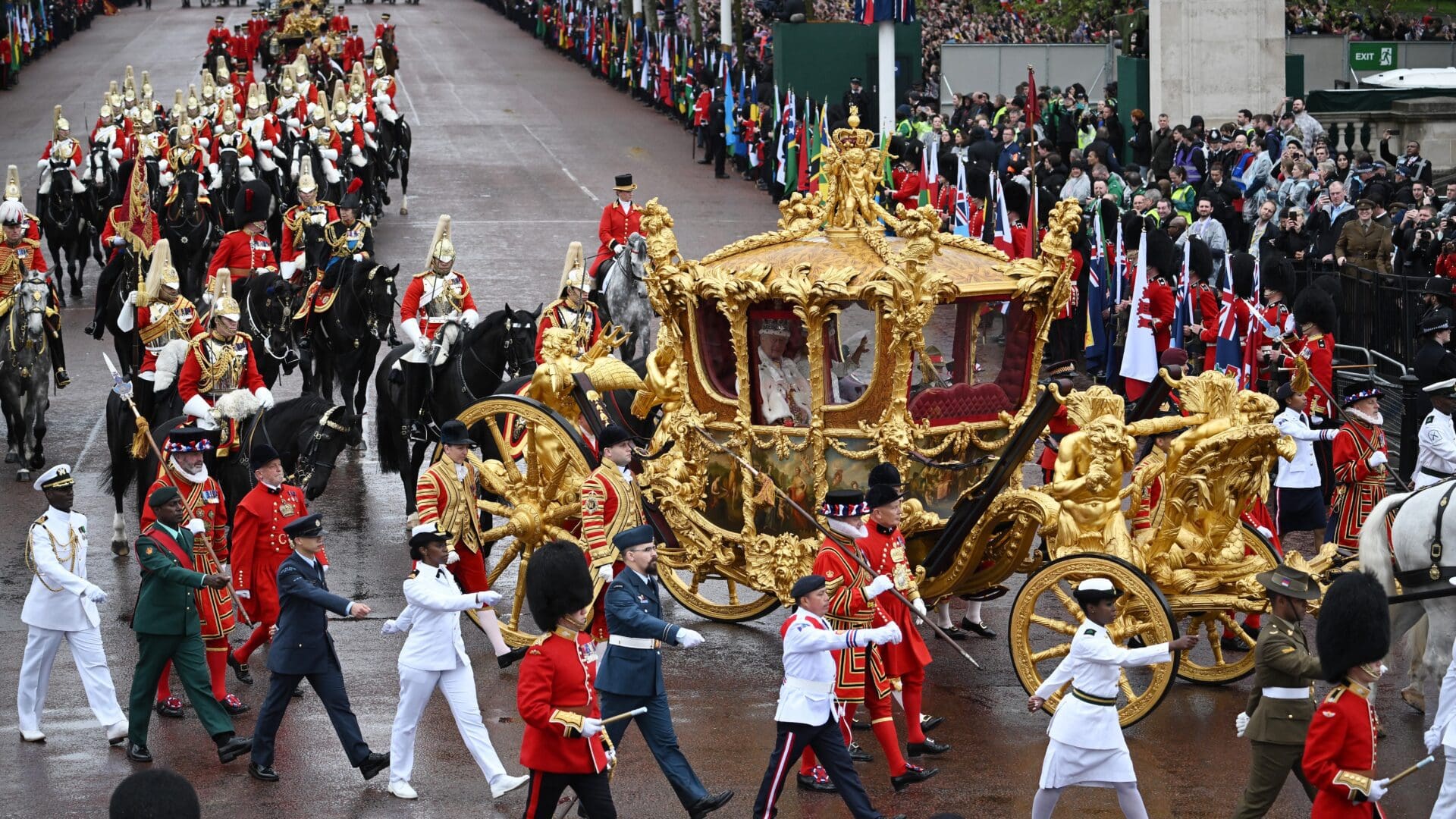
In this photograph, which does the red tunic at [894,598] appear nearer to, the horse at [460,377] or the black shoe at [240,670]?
the black shoe at [240,670]

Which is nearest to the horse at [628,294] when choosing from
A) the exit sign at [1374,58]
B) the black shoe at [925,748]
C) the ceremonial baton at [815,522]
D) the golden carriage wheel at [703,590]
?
the golden carriage wheel at [703,590]

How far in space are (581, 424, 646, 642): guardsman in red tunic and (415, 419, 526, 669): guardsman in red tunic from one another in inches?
27.1

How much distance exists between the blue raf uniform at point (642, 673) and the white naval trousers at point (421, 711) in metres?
0.65

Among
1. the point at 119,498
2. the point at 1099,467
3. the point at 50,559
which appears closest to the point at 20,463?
the point at 119,498

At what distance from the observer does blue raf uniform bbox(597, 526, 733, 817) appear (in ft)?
30.4

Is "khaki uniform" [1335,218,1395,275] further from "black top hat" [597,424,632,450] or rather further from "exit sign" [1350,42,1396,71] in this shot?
"exit sign" [1350,42,1396,71]

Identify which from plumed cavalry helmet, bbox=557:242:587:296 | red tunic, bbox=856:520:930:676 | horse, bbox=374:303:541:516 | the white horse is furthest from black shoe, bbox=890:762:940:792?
plumed cavalry helmet, bbox=557:242:587:296

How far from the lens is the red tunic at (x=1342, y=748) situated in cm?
783

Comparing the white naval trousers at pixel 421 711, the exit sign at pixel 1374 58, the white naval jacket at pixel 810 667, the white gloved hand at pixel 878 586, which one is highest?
the exit sign at pixel 1374 58

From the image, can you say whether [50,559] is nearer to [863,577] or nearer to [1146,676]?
[863,577]

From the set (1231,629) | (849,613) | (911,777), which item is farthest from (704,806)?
(1231,629)

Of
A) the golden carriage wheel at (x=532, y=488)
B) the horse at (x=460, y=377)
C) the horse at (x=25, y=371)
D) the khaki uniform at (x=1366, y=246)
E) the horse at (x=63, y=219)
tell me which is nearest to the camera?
the golden carriage wheel at (x=532, y=488)

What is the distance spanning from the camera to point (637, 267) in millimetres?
19812

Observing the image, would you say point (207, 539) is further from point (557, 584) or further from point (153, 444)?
point (557, 584)
